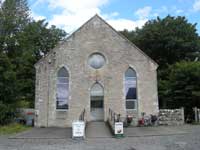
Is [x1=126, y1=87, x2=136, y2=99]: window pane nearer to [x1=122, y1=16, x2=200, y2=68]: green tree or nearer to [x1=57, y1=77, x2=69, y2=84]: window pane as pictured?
[x1=57, y1=77, x2=69, y2=84]: window pane

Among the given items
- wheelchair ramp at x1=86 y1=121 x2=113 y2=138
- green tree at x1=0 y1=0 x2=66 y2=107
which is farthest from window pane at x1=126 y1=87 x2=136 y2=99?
green tree at x1=0 y1=0 x2=66 y2=107

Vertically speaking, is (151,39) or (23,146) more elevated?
(151,39)

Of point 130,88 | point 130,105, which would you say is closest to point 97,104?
point 130,105

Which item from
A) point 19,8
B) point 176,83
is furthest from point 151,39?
point 19,8

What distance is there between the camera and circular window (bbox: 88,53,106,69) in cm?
2466

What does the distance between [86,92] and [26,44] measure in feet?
27.5

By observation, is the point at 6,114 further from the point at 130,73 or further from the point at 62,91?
the point at 130,73

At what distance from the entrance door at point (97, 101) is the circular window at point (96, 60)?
1755 mm

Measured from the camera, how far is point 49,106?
23.8 meters

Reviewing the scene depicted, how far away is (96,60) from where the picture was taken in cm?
2480

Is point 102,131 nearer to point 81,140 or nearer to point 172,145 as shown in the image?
point 81,140

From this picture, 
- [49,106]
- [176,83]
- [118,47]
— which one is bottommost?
[49,106]

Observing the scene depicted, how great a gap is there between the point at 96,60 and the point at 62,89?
3.86 meters

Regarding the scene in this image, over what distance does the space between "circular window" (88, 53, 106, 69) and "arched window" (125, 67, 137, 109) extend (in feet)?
7.64
